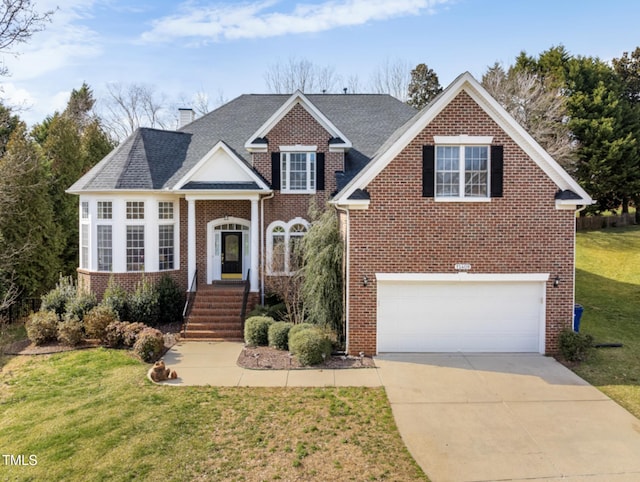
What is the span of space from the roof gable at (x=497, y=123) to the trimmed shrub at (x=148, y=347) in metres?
6.28

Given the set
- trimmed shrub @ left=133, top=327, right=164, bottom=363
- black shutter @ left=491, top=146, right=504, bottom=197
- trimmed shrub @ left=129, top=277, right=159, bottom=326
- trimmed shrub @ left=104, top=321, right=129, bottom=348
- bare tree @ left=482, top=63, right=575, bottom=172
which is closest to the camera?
trimmed shrub @ left=133, top=327, right=164, bottom=363

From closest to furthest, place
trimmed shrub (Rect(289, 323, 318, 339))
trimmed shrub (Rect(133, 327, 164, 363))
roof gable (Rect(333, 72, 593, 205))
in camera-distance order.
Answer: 1. trimmed shrub (Rect(133, 327, 164, 363))
2. roof gable (Rect(333, 72, 593, 205))
3. trimmed shrub (Rect(289, 323, 318, 339))

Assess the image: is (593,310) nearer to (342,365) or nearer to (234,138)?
(342,365)

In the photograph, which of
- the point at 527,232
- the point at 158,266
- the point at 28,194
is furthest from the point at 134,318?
the point at 527,232

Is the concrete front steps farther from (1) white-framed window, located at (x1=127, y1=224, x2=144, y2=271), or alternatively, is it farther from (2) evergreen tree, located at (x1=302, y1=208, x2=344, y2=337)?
(2) evergreen tree, located at (x1=302, y1=208, x2=344, y2=337)

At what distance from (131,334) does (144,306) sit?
2.04m

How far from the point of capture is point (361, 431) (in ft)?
25.2

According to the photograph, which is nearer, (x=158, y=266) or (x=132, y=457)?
(x=132, y=457)

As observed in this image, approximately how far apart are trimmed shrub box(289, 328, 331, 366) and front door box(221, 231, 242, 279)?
6.32 m

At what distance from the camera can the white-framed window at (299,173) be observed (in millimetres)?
16328

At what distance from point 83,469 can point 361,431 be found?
14.7 ft

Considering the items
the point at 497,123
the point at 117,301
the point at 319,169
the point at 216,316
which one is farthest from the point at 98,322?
the point at 497,123

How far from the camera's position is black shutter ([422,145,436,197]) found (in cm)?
1181

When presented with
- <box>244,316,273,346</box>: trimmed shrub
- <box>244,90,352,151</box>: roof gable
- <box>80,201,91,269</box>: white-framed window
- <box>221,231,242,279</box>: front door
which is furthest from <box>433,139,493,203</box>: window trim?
<box>80,201,91,269</box>: white-framed window
